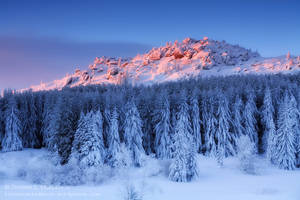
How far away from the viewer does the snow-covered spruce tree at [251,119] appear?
152 feet

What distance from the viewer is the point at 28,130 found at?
162ft

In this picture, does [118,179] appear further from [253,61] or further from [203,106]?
[253,61]

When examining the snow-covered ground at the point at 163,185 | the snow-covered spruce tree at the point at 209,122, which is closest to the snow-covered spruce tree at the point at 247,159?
the snow-covered ground at the point at 163,185

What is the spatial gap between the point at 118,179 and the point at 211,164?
16.8 metres

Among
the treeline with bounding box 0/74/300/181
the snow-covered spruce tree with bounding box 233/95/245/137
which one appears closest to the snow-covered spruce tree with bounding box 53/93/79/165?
the treeline with bounding box 0/74/300/181

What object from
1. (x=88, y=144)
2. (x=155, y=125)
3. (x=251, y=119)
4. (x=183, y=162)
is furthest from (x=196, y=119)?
(x=88, y=144)

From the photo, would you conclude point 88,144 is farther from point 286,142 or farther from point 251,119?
point 251,119

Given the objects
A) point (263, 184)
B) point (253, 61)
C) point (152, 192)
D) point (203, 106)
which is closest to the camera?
point (152, 192)

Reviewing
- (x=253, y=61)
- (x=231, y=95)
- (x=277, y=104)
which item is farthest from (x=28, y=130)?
(x=253, y=61)

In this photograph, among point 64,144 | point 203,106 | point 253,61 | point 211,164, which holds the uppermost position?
point 253,61

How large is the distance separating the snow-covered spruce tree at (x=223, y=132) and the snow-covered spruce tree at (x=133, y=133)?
41.9ft

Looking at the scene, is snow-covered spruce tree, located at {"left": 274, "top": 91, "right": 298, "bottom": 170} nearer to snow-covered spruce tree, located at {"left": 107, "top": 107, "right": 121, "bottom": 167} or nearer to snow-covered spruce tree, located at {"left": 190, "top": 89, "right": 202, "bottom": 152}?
snow-covered spruce tree, located at {"left": 190, "top": 89, "right": 202, "bottom": 152}

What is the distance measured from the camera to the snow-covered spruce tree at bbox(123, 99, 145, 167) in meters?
38.2

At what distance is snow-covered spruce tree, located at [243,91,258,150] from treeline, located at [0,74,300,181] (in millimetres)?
33
